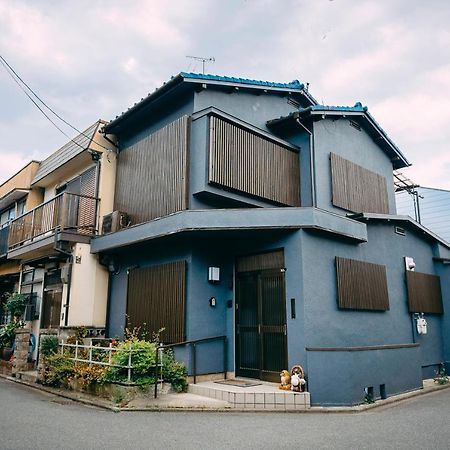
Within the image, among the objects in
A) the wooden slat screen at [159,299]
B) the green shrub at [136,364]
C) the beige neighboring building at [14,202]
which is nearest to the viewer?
the green shrub at [136,364]

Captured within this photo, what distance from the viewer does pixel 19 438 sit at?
5430 mm

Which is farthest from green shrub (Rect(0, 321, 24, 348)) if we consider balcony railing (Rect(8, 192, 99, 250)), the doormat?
the doormat

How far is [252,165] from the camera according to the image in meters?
10.1

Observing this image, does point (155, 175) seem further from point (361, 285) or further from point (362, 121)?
point (362, 121)

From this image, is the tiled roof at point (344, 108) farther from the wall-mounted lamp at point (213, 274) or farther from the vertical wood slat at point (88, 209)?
the vertical wood slat at point (88, 209)

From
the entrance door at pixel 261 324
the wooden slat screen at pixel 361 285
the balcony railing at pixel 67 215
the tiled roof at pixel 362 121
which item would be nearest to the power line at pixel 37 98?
the balcony railing at pixel 67 215

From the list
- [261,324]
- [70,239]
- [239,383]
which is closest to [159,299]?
[261,324]

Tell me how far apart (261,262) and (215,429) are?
154 inches

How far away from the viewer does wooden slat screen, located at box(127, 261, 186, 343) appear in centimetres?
902

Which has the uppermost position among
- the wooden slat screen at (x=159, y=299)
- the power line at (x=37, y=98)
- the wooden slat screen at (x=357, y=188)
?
the power line at (x=37, y=98)

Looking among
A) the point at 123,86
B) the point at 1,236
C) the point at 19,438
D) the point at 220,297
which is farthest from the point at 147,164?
the point at 1,236

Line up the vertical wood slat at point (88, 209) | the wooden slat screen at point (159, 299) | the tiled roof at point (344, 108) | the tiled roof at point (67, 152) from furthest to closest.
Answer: the tiled roof at point (67, 152) < the vertical wood slat at point (88, 209) < the tiled roof at point (344, 108) < the wooden slat screen at point (159, 299)

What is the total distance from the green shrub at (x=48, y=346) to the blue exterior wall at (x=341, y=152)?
7025 millimetres

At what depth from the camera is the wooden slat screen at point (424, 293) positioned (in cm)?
1112
